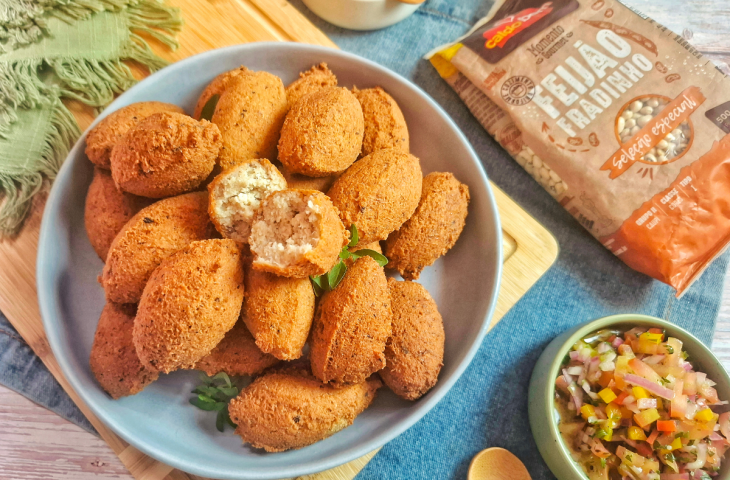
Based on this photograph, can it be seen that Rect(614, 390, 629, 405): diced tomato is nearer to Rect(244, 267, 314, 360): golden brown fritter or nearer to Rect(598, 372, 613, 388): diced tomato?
Rect(598, 372, 613, 388): diced tomato

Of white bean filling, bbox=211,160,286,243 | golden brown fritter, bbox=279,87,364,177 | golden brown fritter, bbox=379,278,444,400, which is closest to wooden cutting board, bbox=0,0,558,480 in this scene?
golden brown fritter, bbox=379,278,444,400

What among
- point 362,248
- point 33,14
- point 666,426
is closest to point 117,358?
point 362,248

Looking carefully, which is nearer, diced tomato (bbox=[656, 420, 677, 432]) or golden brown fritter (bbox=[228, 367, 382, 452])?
golden brown fritter (bbox=[228, 367, 382, 452])

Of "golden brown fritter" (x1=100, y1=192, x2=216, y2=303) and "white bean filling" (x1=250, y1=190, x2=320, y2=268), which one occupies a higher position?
"white bean filling" (x1=250, y1=190, x2=320, y2=268)

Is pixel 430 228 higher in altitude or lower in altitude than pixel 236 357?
higher

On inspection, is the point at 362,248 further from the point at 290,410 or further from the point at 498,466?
the point at 498,466

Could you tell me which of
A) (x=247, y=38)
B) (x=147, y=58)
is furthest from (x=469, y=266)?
(x=147, y=58)

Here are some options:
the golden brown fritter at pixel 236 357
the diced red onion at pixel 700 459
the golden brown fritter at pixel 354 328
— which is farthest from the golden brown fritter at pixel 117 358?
the diced red onion at pixel 700 459
